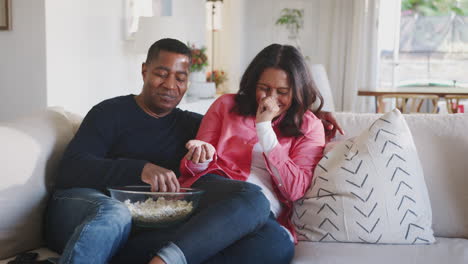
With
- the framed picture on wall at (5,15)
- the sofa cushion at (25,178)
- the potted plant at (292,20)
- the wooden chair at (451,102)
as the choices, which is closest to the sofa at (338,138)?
the sofa cushion at (25,178)

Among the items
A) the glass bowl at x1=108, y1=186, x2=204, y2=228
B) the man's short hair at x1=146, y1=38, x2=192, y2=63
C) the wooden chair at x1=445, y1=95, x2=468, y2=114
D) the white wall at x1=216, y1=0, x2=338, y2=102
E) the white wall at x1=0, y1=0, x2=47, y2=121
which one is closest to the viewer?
the glass bowl at x1=108, y1=186, x2=204, y2=228

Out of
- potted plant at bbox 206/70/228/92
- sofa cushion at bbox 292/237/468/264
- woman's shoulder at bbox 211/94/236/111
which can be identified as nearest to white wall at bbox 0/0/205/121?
woman's shoulder at bbox 211/94/236/111

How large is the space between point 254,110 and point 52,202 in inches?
29.9

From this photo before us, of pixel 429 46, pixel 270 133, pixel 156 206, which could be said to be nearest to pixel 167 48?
pixel 270 133

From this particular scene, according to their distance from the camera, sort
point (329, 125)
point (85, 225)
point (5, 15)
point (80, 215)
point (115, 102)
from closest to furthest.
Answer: point (85, 225), point (80, 215), point (115, 102), point (329, 125), point (5, 15)

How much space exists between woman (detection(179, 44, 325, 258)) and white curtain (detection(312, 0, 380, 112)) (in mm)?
5271

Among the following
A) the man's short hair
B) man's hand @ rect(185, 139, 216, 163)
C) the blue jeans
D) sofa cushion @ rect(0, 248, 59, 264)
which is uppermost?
the man's short hair

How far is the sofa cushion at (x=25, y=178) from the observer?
160cm

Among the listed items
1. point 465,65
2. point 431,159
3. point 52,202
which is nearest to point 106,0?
point 52,202

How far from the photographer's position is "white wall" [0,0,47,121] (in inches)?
122

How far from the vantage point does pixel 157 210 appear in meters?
1.61

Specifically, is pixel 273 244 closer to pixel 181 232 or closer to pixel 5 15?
pixel 181 232

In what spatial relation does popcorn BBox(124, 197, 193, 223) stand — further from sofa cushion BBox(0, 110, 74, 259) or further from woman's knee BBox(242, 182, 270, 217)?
sofa cushion BBox(0, 110, 74, 259)

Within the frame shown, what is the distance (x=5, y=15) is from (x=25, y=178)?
179cm
